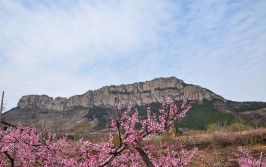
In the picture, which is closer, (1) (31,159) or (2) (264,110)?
(1) (31,159)

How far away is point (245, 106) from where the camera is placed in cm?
19875

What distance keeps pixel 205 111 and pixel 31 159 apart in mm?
164525

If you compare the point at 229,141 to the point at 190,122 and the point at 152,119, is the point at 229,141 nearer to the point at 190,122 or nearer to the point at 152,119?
the point at 152,119

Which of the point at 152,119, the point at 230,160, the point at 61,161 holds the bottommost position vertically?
the point at 230,160

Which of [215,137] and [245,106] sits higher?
[245,106]

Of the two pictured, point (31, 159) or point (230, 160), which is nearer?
point (31, 159)

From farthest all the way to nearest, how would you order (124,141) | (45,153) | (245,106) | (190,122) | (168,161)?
(245,106) < (190,122) < (168,161) < (45,153) < (124,141)

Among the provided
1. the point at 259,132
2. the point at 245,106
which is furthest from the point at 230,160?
the point at 245,106

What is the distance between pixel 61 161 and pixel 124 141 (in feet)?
9.83

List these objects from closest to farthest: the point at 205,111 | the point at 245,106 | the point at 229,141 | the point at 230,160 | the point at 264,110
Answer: the point at 230,160, the point at 229,141, the point at 205,111, the point at 264,110, the point at 245,106

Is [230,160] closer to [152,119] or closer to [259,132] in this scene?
[259,132]

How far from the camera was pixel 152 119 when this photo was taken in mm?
6031

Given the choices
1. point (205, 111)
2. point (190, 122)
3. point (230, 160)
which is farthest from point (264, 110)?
point (230, 160)

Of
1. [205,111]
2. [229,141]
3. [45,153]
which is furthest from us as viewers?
[205,111]
